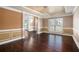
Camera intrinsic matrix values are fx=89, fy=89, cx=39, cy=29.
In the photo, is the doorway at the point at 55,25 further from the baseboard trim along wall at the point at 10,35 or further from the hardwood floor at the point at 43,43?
the baseboard trim along wall at the point at 10,35

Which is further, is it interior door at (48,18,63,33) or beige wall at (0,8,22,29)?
beige wall at (0,8,22,29)

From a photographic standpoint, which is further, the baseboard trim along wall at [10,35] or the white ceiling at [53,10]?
the baseboard trim along wall at [10,35]

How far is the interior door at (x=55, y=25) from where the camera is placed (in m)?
2.86

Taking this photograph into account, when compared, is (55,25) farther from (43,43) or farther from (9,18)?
(9,18)

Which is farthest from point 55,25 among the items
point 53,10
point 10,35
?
point 10,35

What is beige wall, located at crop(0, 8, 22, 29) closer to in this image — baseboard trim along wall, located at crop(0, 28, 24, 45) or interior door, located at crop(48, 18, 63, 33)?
baseboard trim along wall, located at crop(0, 28, 24, 45)

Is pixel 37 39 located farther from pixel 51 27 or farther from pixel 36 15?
pixel 36 15

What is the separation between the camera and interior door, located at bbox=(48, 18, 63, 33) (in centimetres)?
286

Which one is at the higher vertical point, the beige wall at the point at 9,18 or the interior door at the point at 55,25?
the beige wall at the point at 9,18

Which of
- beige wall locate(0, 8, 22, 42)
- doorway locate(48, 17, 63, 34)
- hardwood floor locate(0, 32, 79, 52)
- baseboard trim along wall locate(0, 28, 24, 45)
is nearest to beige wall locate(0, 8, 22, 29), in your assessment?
beige wall locate(0, 8, 22, 42)

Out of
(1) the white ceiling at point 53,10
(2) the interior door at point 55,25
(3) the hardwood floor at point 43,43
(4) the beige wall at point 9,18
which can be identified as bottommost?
(3) the hardwood floor at point 43,43

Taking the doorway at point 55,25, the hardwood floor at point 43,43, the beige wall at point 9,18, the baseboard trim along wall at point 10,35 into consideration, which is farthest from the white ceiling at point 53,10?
the baseboard trim along wall at point 10,35
